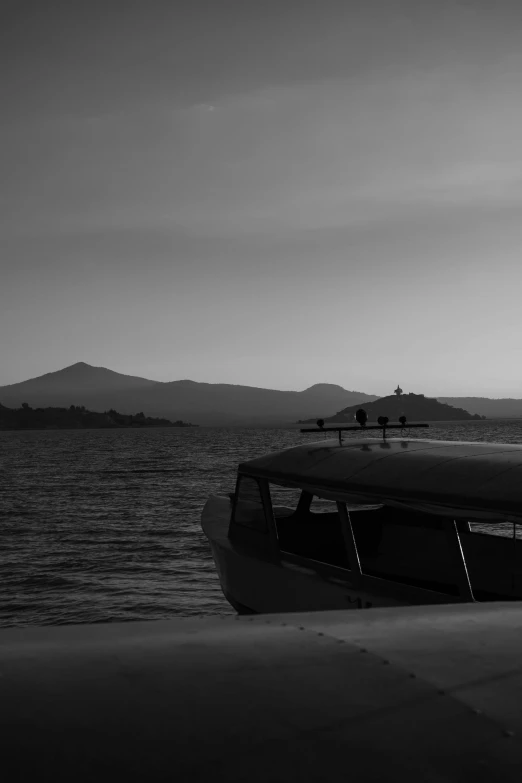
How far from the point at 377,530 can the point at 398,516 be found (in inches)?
20.2

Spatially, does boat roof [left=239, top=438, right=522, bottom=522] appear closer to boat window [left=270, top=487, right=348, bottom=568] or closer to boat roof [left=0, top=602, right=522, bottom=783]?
boat window [left=270, top=487, right=348, bottom=568]

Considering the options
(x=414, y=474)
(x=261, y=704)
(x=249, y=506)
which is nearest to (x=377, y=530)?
(x=249, y=506)

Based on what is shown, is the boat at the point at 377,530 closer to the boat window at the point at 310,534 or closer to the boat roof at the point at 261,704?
the boat window at the point at 310,534

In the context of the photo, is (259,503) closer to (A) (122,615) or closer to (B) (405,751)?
(A) (122,615)

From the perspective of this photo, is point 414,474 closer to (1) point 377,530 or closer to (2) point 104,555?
(1) point 377,530

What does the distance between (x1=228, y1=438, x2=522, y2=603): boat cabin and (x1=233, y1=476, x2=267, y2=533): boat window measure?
0.06 feet

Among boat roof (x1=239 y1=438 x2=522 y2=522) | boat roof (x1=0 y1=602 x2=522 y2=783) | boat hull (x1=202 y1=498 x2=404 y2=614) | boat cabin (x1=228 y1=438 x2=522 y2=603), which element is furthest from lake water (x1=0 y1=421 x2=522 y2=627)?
boat roof (x1=0 y1=602 x2=522 y2=783)

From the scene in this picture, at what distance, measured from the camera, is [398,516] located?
41.5ft

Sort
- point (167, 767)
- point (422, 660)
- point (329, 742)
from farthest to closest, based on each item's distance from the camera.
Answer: point (422, 660), point (329, 742), point (167, 767)

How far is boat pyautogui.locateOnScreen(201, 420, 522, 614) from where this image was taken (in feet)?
27.6

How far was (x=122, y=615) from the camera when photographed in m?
18.1

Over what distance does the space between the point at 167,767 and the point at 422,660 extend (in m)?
1.07

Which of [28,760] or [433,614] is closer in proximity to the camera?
[28,760]

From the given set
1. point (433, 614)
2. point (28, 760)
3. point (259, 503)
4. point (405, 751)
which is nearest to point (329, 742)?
point (405, 751)
